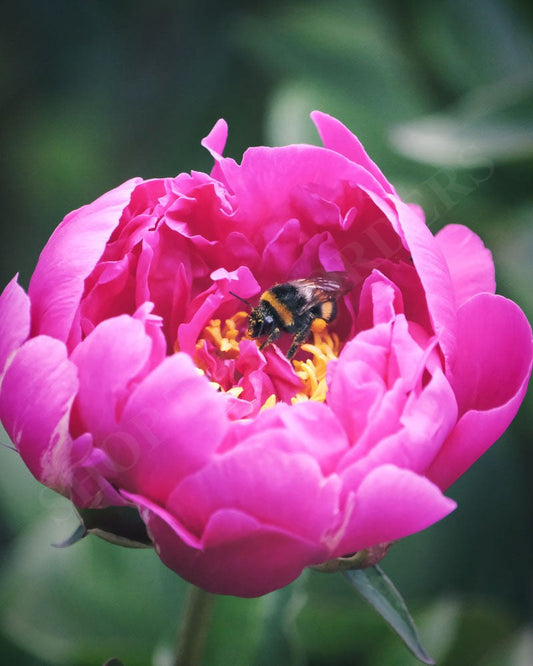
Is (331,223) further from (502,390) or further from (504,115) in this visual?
(504,115)

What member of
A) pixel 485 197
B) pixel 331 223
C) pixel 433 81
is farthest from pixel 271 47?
pixel 331 223

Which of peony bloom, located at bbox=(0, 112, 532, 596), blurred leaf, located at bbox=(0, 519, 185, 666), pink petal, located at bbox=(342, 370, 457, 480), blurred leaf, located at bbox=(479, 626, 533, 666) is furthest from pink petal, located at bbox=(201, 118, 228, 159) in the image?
blurred leaf, located at bbox=(479, 626, 533, 666)

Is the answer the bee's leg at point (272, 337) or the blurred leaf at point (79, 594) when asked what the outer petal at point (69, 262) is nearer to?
the bee's leg at point (272, 337)

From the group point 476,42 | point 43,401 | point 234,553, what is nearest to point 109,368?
point 43,401

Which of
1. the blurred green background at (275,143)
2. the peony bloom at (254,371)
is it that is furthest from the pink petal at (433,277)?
the blurred green background at (275,143)

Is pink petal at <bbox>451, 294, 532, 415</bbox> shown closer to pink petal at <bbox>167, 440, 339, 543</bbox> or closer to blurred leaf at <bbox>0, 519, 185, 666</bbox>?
pink petal at <bbox>167, 440, 339, 543</bbox>

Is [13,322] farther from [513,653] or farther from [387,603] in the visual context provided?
[513,653]
